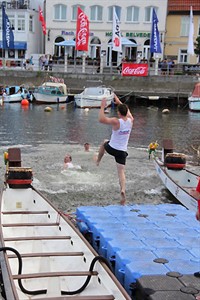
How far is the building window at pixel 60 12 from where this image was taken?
5606 cm

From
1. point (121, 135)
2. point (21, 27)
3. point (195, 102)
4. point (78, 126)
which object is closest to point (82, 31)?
point (195, 102)

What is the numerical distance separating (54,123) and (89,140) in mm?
6652

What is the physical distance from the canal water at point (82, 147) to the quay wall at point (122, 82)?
557cm

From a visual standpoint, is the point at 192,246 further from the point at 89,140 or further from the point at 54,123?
the point at 54,123

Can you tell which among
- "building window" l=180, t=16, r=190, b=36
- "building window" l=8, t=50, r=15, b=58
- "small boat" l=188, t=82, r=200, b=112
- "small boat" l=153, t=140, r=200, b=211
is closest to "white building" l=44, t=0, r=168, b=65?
"building window" l=180, t=16, r=190, b=36

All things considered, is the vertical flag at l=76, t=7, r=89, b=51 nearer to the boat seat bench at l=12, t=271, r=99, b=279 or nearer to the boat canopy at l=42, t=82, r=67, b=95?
the boat canopy at l=42, t=82, r=67, b=95

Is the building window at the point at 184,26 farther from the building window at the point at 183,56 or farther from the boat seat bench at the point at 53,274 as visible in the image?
the boat seat bench at the point at 53,274

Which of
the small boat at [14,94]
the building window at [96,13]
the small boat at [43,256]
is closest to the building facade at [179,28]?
the building window at [96,13]

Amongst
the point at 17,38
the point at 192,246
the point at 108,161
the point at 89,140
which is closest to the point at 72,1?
the point at 17,38

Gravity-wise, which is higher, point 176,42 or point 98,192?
point 176,42

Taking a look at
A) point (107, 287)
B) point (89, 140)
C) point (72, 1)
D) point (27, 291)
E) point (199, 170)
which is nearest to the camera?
point (107, 287)

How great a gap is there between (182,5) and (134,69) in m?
17.2

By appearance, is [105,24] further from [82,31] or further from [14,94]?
[14,94]

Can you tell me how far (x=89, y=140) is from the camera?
21.5 meters
